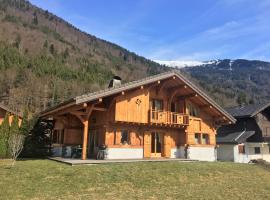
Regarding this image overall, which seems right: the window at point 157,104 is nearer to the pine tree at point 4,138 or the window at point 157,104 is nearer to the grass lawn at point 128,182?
the grass lawn at point 128,182

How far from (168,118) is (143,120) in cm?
240

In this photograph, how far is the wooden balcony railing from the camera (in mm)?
24534

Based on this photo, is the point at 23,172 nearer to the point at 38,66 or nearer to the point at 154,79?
the point at 154,79

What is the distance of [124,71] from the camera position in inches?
5472

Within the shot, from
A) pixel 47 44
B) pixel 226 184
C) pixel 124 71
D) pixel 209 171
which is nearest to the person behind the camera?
pixel 226 184

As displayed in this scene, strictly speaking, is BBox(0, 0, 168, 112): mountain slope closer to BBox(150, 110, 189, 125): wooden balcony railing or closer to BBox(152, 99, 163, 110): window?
BBox(152, 99, 163, 110): window

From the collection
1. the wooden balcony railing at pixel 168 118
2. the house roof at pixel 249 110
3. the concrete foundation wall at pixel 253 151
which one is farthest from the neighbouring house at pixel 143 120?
the concrete foundation wall at pixel 253 151

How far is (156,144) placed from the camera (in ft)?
85.2

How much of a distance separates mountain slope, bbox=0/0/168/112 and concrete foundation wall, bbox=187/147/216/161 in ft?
170

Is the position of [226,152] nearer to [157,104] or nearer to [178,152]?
[178,152]

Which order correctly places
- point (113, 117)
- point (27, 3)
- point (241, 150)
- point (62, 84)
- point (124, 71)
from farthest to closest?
point (27, 3) < point (124, 71) < point (62, 84) < point (241, 150) < point (113, 117)

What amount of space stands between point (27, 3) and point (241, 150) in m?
188

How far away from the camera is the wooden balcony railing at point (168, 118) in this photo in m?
24.5

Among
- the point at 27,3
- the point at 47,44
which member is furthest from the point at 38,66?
the point at 27,3
